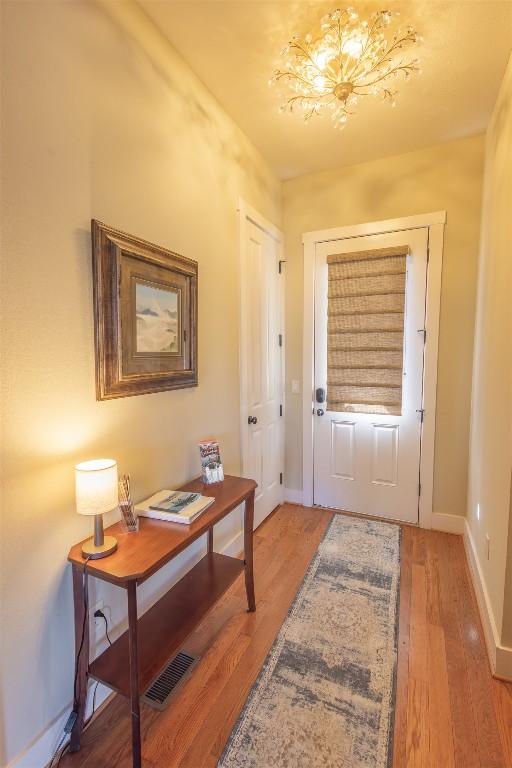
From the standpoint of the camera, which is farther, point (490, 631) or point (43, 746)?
point (490, 631)

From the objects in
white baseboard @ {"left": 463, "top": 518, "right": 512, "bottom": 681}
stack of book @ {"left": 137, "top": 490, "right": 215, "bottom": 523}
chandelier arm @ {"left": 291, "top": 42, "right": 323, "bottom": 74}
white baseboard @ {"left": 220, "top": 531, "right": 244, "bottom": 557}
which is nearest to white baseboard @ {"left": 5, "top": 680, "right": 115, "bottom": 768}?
stack of book @ {"left": 137, "top": 490, "right": 215, "bottom": 523}

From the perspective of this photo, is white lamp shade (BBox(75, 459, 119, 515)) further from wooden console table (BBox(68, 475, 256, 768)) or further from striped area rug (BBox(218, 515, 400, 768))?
striped area rug (BBox(218, 515, 400, 768))

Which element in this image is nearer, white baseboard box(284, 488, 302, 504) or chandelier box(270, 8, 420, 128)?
chandelier box(270, 8, 420, 128)

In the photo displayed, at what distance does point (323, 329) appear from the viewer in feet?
10.1

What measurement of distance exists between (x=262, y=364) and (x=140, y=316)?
1.39m

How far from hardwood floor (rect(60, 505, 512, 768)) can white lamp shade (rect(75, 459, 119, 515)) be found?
2.93 feet

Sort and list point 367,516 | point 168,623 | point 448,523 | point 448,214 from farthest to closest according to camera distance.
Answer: point 367,516 < point 448,523 < point 448,214 < point 168,623

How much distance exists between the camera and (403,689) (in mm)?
1503

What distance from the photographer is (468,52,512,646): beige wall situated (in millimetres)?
1598

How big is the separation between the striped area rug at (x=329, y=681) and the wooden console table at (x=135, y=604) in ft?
1.30

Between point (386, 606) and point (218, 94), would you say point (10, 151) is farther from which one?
point (386, 606)

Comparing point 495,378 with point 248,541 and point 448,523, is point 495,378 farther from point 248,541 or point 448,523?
point 248,541

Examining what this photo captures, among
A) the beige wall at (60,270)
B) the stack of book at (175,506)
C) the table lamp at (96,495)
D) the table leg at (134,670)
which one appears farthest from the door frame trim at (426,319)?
the table leg at (134,670)

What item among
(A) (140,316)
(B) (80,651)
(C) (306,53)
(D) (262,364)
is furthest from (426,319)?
(B) (80,651)
